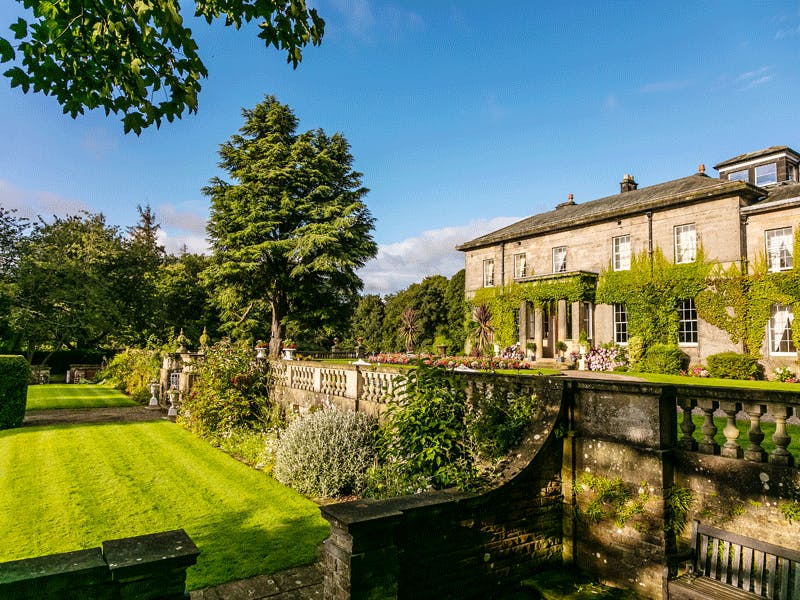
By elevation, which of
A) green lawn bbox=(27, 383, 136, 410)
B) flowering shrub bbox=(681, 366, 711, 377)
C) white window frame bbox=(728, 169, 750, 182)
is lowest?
green lawn bbox=(27, 383, 136, 410)

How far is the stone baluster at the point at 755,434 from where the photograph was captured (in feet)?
13.7

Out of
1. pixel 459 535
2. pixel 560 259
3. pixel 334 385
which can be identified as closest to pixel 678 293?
pixel 560 259

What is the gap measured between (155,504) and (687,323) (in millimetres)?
23313

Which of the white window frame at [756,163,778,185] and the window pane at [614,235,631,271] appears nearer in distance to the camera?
the white window frame at [756,163,778,185]

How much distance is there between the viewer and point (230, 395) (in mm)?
11961

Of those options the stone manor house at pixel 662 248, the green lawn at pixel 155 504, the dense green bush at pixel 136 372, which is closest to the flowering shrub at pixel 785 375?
the stone manor house at pixel 662 248

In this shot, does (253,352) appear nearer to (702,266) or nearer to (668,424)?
(668,424)

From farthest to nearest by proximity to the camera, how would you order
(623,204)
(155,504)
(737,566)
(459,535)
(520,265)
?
(520,265), (623,204), (155,504), (459,535), (737,566)

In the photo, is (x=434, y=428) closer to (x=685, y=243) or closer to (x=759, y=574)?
(x=759, y=574)

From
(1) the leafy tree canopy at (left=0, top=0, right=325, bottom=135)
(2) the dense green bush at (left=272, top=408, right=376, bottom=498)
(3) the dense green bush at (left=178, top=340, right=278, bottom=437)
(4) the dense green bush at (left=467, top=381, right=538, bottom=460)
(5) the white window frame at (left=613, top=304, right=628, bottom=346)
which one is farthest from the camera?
(5) the white window frame at (left=613, top=304, right=628, bottom=346)

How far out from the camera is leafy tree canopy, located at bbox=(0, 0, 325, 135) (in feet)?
11.7

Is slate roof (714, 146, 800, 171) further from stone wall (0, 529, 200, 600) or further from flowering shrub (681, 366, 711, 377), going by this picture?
stone wall (0, 529, 200, 600)

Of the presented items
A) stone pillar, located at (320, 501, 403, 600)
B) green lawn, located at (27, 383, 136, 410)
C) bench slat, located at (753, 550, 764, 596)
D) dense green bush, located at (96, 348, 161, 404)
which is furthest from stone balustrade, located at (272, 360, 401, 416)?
dense green bush, located at (96, 348, 161, 404)

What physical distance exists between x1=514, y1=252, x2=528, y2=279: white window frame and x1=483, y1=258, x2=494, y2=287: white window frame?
1.93 m
